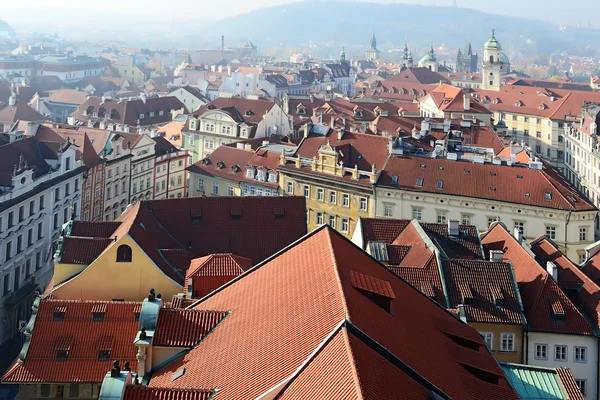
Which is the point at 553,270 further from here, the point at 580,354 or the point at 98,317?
the point at 98,317

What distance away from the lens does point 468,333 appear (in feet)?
102

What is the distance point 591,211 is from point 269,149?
3074cm

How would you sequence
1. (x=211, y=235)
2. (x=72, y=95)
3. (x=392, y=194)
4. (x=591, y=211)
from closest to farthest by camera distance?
(x=211, y=235) → (x=591, y=211) → (x=392, y=194) → (x=72, y=95)

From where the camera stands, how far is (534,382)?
99.0ft

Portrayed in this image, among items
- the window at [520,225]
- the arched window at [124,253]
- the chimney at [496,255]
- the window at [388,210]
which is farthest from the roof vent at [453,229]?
the window at [388,210]

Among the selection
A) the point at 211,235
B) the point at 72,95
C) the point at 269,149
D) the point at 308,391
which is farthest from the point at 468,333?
the point at 72,95

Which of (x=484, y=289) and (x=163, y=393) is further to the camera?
(x=484, y=289)

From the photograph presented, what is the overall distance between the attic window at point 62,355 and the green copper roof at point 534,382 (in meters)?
15.8

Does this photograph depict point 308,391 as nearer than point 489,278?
Yes

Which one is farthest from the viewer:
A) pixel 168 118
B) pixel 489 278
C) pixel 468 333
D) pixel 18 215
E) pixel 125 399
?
pixel 168 118

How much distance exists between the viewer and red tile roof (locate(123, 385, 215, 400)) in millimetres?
22891

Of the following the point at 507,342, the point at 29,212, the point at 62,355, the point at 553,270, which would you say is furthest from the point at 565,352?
the point at 29,212

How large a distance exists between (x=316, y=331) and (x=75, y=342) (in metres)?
14.4

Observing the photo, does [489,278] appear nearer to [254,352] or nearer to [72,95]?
[254,352]
